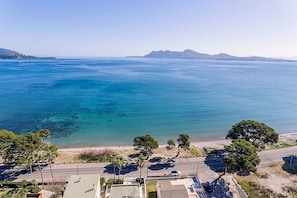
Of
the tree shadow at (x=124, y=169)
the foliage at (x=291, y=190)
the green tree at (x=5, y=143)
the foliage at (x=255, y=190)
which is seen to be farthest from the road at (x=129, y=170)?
the foliage at (x=291, y=190)

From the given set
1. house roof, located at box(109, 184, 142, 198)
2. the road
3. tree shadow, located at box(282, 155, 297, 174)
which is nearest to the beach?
the road

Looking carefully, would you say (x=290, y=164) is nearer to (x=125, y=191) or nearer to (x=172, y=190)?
(x=172, y=190)

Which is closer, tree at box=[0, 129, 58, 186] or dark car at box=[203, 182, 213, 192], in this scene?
dark car at box=[203, 182, 213, 192]

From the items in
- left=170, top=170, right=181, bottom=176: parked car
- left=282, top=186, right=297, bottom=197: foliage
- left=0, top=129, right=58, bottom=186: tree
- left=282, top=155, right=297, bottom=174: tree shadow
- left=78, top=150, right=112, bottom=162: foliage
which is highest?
left=0, top=129, right=58, bottom=186: tree

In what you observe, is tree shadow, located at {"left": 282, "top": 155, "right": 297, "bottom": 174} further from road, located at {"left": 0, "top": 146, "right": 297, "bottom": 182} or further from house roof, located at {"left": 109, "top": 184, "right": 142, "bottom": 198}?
house roof, located at {"left": 109, "top": 184, "right": 142, "bottom": 198}

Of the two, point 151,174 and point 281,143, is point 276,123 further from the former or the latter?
point 151,174

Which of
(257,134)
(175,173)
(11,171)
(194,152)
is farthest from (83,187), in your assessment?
(257,134)
